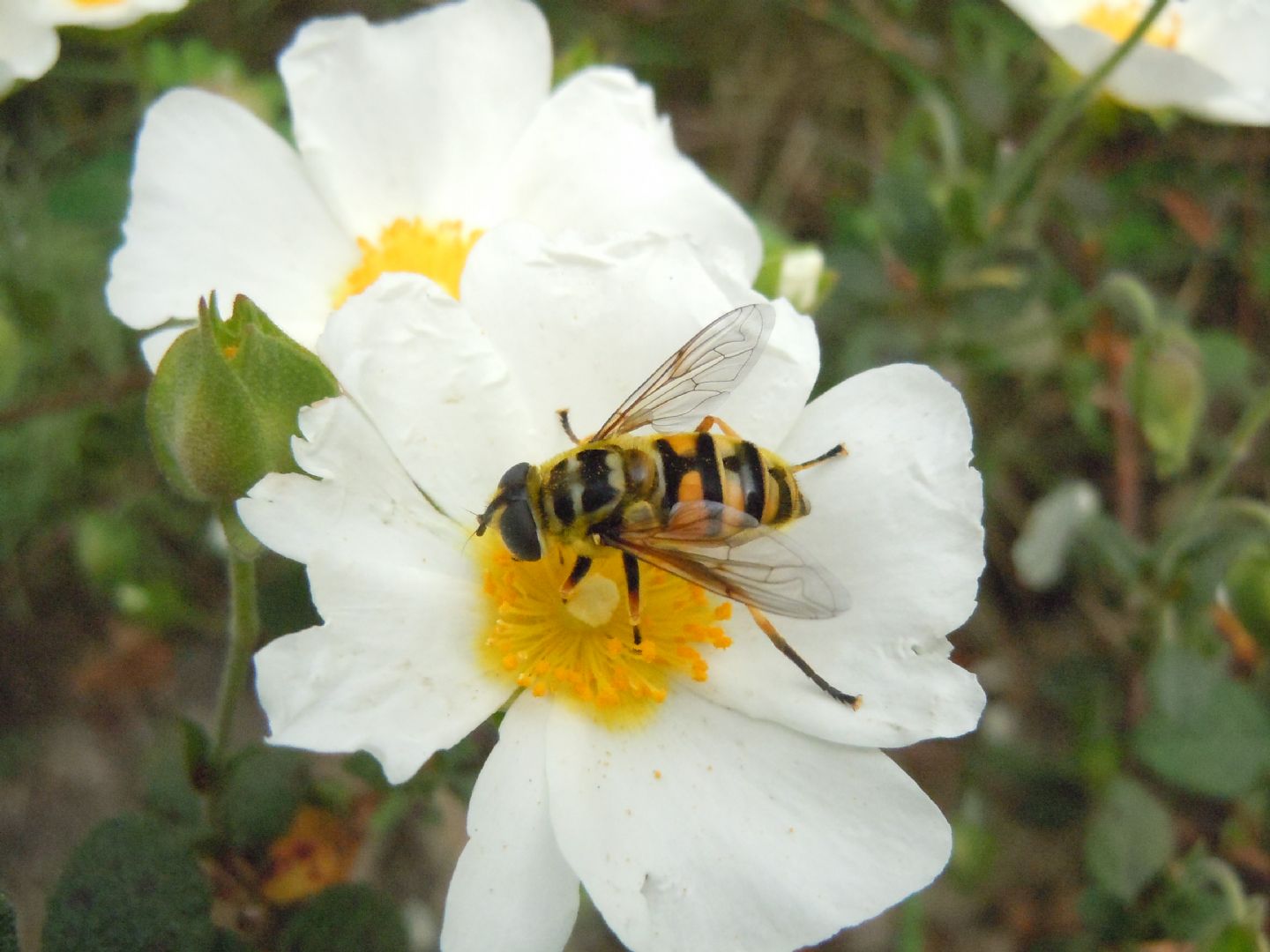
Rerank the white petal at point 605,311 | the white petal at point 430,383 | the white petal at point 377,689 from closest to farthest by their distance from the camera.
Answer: the white petal at point 377,689 → the white petal at point 430,383 → the white petal at point 605,311

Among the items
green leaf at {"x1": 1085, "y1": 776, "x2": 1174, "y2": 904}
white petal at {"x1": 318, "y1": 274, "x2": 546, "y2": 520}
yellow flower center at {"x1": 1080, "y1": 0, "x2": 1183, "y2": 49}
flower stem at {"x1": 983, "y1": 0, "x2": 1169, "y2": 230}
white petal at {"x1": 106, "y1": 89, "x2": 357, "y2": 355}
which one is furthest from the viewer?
yellow flower center at {"x1": 1080, "y1": 0, "x2": 1183, "y2": 49}

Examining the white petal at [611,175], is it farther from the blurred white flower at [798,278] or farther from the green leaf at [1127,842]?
the green leaf at [1127,842]

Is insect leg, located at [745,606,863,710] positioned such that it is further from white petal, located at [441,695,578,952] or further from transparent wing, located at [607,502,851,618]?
white petal, located at [441,695,578,952]

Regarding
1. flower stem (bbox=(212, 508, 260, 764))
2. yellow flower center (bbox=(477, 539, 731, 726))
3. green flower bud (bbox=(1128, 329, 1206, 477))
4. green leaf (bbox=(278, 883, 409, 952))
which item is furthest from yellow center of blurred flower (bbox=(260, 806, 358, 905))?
green flower bud (bbox=(1128, 329, 1206, 477))

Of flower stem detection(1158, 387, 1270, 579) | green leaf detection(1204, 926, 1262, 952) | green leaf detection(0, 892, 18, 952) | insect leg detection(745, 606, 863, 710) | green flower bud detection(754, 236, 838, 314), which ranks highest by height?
green flower bud detection(754, 236, 838, 314)

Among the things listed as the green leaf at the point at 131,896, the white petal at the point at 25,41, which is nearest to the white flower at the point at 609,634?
the green leaf at the point at 131,896

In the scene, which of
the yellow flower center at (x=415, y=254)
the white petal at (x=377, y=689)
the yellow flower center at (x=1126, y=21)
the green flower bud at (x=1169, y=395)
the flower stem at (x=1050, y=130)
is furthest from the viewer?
the yellow flower center at (x=1126, y=21)
